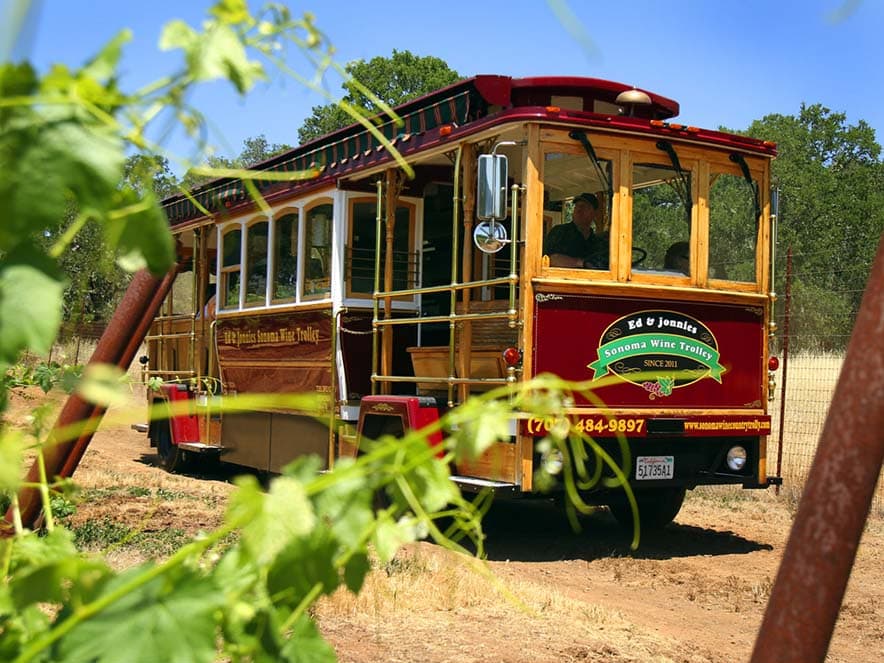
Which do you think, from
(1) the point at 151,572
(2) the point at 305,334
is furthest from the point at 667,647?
(2) the point at 305,334

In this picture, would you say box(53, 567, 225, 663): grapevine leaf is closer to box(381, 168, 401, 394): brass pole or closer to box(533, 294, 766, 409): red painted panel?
box(533, 294, 766, 409): red painted panel

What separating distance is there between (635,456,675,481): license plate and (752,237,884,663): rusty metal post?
6730mm

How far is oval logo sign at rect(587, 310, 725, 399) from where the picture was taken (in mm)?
7684

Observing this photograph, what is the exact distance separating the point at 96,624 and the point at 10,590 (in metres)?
0.10

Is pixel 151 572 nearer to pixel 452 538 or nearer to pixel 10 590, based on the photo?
pixel 10 590

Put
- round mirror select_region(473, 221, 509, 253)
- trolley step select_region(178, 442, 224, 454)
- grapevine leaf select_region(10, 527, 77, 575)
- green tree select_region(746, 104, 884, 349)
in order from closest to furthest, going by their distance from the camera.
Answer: grapevine leaf select_region(10, 527, 77, 575) → round mirror select_region(473, 221, 509, 253) → trolley step select_region(178, 442, 224, 454) → green tree select_region(746, 104, 884, 349)

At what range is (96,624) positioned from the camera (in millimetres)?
875

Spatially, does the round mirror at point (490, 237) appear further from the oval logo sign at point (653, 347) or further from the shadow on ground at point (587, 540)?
the shadow on ground at point (587, 540)

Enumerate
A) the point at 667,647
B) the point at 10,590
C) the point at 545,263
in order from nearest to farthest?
the point at 10,590, the point at 667,647, the point at 545,263

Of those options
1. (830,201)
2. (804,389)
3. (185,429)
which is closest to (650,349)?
(185,429)

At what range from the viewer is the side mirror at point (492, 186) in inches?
275

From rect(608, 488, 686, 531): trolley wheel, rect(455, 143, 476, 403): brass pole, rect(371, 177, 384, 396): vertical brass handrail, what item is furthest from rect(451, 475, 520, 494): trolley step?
rect(608, 488, 686, 531): trolley wheel

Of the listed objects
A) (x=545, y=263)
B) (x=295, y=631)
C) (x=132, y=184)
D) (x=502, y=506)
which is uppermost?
(x=545, y=263)

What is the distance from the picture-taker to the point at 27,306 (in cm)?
78
